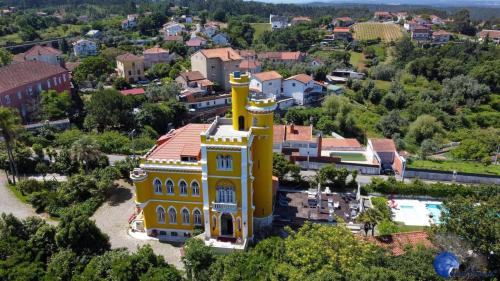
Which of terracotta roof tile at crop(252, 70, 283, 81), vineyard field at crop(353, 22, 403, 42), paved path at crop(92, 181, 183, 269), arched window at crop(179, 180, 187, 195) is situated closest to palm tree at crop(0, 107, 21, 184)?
paved path at crop(92, 181, 183, 269)

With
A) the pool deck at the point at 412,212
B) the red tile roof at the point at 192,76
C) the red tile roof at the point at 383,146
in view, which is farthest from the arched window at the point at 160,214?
the red tile roof at the point at 192,76

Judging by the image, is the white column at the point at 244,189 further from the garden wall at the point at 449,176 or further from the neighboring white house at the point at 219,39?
the neighboring white house at the point at 219,39

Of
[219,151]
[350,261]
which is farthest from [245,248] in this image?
[350,261]

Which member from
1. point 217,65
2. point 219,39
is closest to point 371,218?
point 217,65

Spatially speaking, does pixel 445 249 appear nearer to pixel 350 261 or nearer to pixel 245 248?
pixel 350 261

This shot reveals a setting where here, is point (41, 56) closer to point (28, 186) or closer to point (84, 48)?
point (84, 48)
